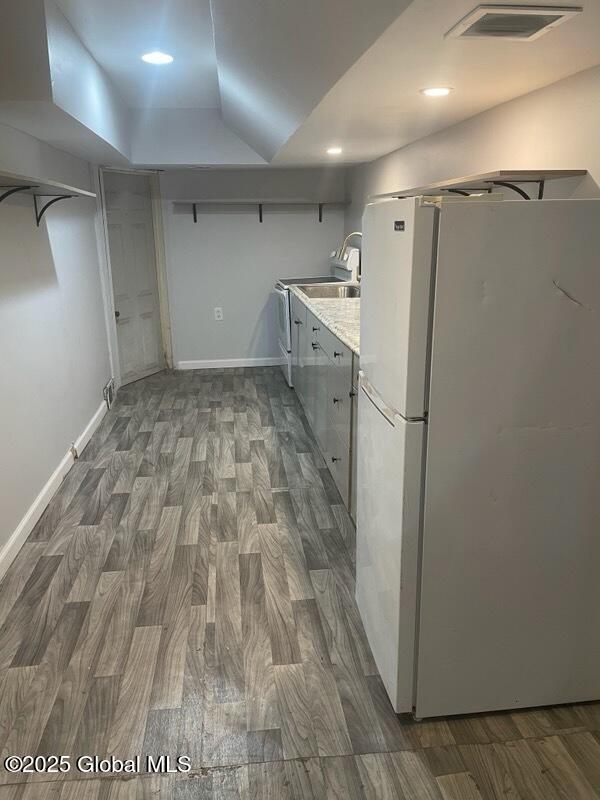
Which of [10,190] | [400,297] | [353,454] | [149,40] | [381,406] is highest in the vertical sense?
[149,40]

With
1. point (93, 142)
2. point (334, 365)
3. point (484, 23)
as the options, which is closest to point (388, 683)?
point (334, 365)

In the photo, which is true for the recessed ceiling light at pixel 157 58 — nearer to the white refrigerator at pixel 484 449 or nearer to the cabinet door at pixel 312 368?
the cabinet door at pixel 312 368

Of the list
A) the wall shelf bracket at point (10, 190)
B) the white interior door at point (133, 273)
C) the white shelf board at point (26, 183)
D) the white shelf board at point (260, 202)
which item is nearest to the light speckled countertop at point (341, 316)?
the white shelf board at point (26, 183)

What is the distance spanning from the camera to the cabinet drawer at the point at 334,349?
2.72 meters

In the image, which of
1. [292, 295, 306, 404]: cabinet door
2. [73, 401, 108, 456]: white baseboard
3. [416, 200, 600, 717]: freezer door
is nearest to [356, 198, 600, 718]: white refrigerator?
[416, 200, 600, 717]: freezer door

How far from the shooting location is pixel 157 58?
3.35m

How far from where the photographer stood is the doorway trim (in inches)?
197

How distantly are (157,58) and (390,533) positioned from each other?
3044 mm

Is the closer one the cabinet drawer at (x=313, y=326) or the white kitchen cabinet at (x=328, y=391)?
the white kitchen cabinet at (x=328, y=391)

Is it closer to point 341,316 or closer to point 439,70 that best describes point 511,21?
point 439,70

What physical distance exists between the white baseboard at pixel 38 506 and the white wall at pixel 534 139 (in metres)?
2.67

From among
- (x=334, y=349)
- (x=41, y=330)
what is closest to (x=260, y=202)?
(x=41, y=330)

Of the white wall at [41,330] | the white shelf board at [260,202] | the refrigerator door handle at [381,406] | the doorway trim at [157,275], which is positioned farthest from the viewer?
the white shelf board at [260,202]

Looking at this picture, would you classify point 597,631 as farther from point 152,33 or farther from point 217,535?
point 152,33
